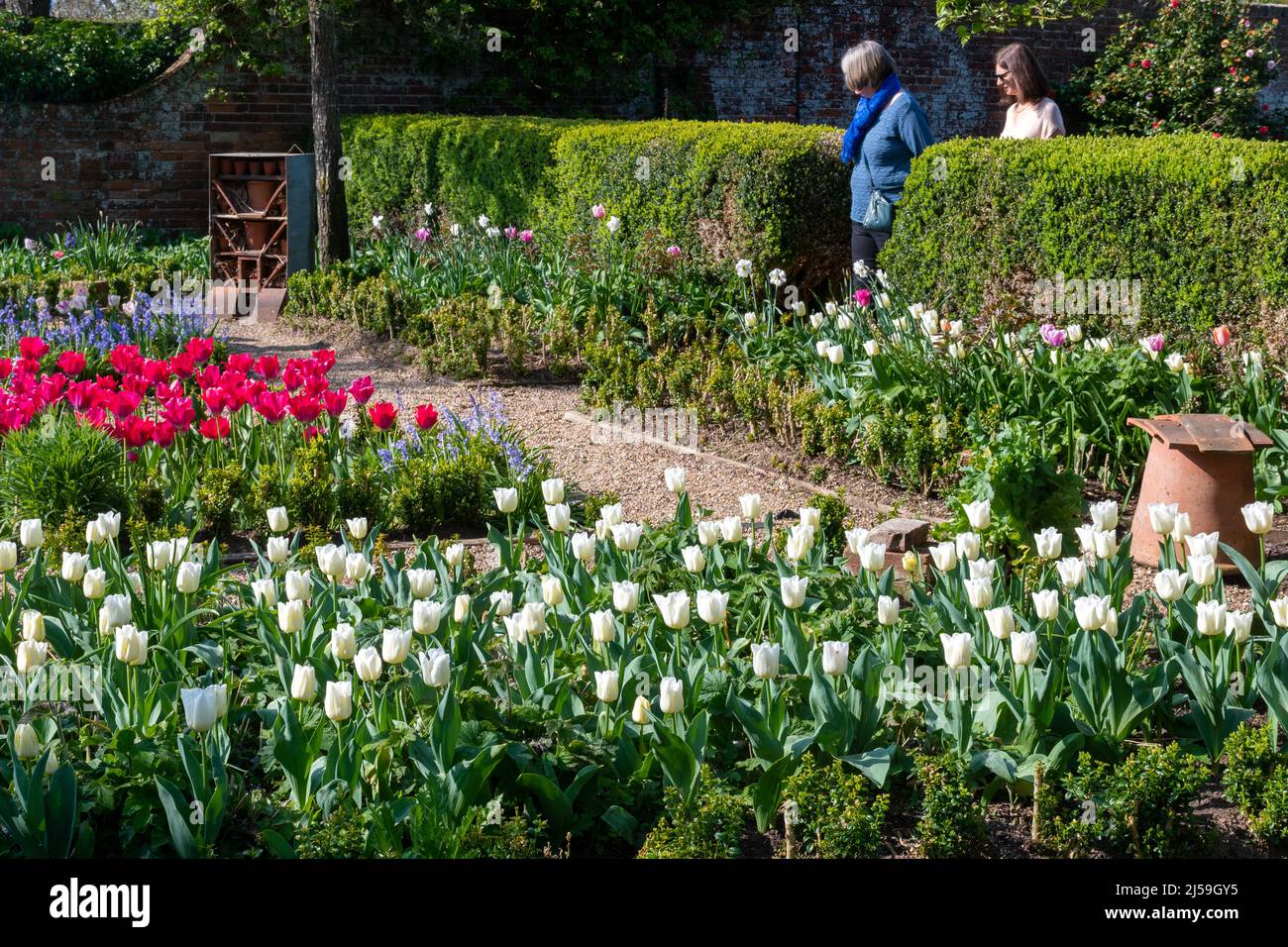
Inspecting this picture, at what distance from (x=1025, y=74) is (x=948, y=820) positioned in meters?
5.51

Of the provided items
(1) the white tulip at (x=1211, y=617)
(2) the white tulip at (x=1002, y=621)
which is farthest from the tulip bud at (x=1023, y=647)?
(1) the white tulip at (x=1211, y=617)

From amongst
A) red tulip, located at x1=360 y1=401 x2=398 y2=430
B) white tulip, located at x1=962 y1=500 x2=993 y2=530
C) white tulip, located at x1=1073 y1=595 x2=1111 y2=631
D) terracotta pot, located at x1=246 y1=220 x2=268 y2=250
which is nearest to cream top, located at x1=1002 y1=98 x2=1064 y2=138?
red tulip, located at x1=360 y1=401 x2=398 y2=430

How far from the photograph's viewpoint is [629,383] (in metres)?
6.78

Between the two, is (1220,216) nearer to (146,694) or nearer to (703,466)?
(703,466)

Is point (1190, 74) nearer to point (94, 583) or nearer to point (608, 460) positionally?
point (608, 460)

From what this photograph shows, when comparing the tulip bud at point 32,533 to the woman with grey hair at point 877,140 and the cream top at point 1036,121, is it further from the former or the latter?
the cream top at point 1036,121

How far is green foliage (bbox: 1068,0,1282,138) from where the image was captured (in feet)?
51.9

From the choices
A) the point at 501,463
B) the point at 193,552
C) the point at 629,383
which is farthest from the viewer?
the point at 629,383

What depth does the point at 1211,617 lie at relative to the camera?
299 centimetres

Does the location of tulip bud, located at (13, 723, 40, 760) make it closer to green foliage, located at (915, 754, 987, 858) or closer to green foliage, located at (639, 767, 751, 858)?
green foliage, located at (639, 767, 751, 858)

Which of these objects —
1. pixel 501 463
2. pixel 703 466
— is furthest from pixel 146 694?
pixel 703 466

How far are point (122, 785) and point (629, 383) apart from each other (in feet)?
14.3

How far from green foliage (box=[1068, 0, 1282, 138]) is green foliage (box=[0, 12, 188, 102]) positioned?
1043cm

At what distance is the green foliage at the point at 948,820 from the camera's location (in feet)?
8.69
